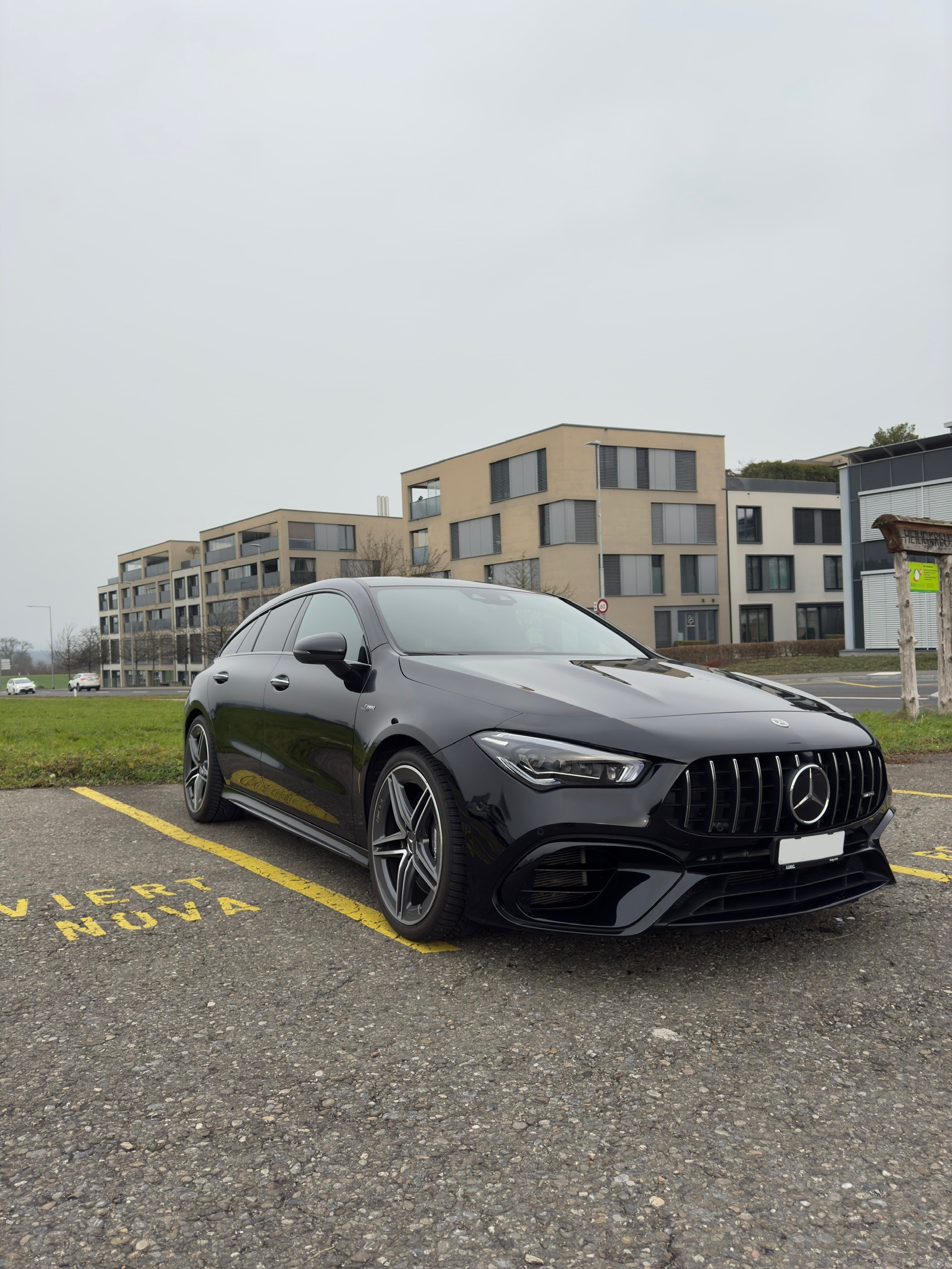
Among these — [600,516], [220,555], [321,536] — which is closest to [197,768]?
[600,516]

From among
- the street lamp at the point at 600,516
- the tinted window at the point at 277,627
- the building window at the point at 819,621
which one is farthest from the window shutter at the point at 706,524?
the tinted window at the point at 277,627

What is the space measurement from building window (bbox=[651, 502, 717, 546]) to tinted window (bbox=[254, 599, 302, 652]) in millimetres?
45195

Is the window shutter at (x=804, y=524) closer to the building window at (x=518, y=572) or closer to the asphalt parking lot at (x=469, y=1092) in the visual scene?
the building window at (x=518, y=572)

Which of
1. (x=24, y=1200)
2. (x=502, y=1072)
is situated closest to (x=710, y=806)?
(x=502, y=1072)

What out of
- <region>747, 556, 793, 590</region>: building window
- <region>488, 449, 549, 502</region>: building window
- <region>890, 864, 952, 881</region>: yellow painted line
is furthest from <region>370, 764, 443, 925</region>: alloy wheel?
<region>747, 556, 793, 590</region>: building window

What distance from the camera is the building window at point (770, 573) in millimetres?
52438

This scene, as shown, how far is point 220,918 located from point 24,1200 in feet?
6.71

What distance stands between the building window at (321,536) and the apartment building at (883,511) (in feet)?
142

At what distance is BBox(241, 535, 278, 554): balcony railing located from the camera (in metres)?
73.2

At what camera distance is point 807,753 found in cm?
338

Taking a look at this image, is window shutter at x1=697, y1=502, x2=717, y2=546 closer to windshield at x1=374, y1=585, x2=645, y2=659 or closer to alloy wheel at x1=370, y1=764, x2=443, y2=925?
windshield at x1=374, y1=585, x2=645, y2=659

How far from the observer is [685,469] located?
166 feet

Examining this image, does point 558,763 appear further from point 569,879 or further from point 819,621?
point 819,621

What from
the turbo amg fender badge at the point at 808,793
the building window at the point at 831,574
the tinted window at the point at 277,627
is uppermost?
the building window at the point at 831,574
